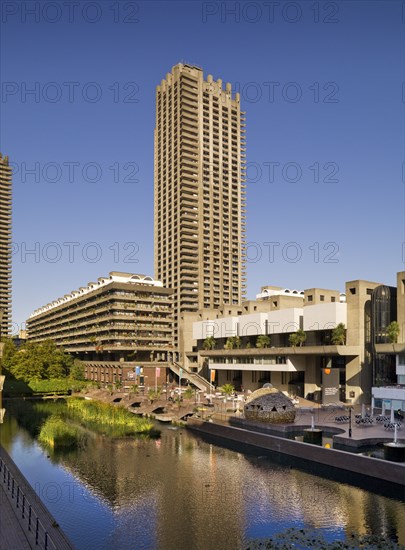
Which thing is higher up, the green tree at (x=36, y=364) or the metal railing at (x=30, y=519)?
the green tree at (x=36, y=364)

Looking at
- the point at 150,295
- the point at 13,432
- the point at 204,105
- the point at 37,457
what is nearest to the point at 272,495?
the point at 37,457

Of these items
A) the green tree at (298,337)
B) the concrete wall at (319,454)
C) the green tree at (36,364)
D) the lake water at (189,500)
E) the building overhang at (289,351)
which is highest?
the green tree at (298,337)

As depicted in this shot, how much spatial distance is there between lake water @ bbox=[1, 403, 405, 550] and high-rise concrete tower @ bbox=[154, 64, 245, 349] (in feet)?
420

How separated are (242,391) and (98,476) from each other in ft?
225

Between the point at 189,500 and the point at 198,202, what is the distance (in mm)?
155793

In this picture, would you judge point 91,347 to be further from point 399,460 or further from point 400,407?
point 399,460

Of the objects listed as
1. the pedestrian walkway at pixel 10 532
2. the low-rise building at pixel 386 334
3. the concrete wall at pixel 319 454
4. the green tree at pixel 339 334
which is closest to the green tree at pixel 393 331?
the low-rise building at pixel 386 334

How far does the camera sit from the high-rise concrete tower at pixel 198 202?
180625mm

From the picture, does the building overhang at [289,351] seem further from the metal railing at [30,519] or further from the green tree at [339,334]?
the metal railing at [30,519]

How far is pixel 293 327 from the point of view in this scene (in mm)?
93562

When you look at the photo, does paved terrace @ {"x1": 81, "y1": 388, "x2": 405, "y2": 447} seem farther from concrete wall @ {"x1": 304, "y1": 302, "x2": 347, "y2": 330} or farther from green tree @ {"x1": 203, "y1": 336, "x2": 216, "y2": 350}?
green tree @ {"x1": 203, "y1": 336, "x2": 216, "y2": 350}

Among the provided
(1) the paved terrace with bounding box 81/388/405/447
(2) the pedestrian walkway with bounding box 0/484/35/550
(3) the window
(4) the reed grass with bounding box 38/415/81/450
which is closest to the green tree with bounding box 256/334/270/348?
(3) the window

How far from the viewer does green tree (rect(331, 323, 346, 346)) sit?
8262 cm

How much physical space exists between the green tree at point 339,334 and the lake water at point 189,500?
123 feet
